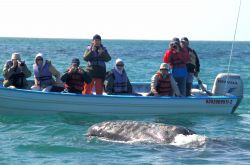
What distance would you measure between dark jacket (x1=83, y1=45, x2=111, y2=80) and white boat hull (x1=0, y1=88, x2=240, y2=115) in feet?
2.24

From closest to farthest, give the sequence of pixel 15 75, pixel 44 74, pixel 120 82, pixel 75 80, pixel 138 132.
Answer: pixel 138 132
pixel 75 80
pixel 44 74
pixel 15 75
pixel 120 82

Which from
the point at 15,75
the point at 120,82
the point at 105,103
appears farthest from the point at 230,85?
the point at 15,75

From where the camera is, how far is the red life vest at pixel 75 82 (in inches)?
583

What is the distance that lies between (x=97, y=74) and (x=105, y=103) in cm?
84

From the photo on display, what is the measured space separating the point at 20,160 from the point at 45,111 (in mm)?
4956

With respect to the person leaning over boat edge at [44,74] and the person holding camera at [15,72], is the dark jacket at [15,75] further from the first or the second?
the person leaning over boat edge at [44,74]

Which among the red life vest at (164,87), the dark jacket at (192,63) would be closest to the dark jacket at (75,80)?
the red life vest at (164,87)

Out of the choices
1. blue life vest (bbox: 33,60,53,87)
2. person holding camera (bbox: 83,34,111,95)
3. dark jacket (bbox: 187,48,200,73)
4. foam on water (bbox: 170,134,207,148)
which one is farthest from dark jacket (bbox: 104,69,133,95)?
foam on water (bbox: 170,134,207,148)

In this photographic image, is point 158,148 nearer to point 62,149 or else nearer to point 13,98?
point 62,149

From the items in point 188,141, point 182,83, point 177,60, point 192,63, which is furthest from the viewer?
point 192,63

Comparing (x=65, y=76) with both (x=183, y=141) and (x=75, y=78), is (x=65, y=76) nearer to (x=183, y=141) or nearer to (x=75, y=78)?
(x=75, y=78)

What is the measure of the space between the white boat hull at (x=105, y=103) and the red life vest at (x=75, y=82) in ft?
1.00

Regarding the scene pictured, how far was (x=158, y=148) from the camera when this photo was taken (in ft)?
35.7

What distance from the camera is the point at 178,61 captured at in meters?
15.4
